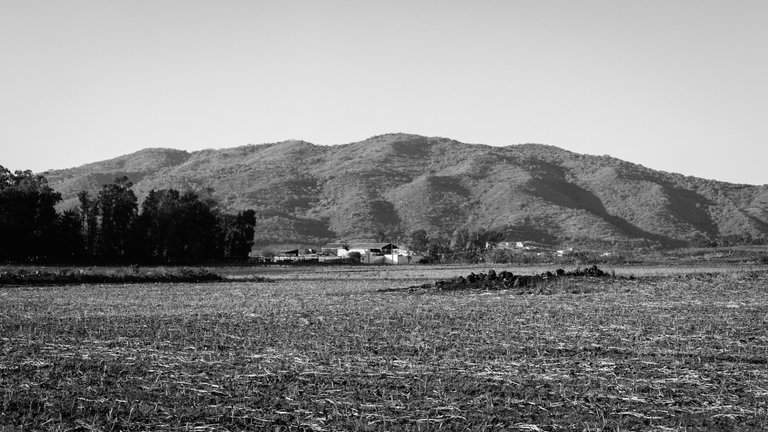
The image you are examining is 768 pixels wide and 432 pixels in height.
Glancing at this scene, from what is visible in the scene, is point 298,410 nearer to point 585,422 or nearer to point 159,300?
point 585,422

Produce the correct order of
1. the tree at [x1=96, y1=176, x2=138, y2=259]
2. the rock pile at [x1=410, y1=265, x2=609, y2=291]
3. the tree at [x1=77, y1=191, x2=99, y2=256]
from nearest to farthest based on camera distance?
the rock pile at [x1=410, y1=265, x2=609, y2=291] → the tree at [x1=96, y1=176, x2=138, y2=259] → the tree at [x1=77, y1=191, x2=99, y2=256]

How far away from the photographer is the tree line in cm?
7750

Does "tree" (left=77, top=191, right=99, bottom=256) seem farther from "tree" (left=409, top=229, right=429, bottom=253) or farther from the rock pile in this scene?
"tree" (left=409, top=229, right=429, bottom=253)

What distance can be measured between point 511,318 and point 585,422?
42.8 ft

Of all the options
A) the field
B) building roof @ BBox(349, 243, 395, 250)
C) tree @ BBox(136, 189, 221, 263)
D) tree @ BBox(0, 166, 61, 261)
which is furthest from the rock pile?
building roof @ BBox(349, 243, 395, 250)

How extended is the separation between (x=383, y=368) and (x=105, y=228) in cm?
7780

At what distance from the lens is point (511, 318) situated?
A: 77.6 ft

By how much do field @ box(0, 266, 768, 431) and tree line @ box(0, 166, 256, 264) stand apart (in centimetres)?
5552

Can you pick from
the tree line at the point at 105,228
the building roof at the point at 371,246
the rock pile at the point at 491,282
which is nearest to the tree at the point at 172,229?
the tree line at the point at 105,228

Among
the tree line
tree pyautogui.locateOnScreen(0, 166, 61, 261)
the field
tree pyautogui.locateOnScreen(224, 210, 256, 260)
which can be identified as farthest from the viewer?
tree pyautogui.locateOnScreen(224, 210, 256, 260)

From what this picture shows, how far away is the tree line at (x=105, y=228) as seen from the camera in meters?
77.5

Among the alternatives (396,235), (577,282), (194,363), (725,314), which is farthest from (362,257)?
(194,363)

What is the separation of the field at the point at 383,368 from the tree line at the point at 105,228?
182ft

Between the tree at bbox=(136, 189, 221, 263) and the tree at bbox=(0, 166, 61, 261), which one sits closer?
the tree at bbox=(0, 166, 61, 261)
